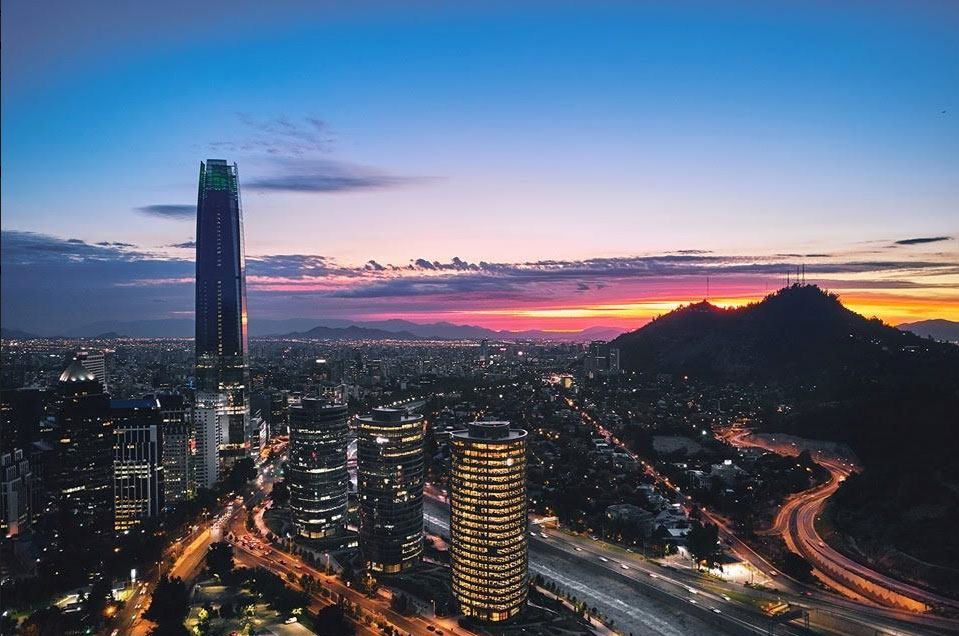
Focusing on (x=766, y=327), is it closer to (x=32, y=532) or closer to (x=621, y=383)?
(x=621, y=383)

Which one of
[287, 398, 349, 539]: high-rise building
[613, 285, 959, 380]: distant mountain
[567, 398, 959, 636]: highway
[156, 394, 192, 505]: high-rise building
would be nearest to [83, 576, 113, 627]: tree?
[287, 398, 349, 539]: high-rise building

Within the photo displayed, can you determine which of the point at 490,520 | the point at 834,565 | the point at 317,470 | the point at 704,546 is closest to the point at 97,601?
the point at 317,470

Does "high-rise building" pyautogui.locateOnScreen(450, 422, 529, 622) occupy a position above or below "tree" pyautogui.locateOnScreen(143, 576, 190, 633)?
above

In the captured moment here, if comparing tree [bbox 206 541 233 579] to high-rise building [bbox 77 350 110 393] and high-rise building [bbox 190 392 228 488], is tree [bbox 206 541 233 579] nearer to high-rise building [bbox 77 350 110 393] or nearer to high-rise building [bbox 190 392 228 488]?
high-rise building [bbox 190 392 228 488]

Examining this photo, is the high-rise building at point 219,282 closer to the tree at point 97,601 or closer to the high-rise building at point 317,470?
the high-rise building at point 317,470

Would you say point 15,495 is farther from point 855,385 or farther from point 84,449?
point 855,385

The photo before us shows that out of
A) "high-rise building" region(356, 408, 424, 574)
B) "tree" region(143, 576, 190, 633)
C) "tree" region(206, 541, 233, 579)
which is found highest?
"high-rise building" region(356, 408, 424, 574)

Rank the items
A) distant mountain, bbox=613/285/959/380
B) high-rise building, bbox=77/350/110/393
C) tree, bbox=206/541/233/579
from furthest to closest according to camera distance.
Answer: distant mountain, bbox=613/285/959/380
high-rise building, bbox=77/350/110/393
tree, bbox=206/541/233/579

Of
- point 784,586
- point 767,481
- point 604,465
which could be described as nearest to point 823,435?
point 767,481
